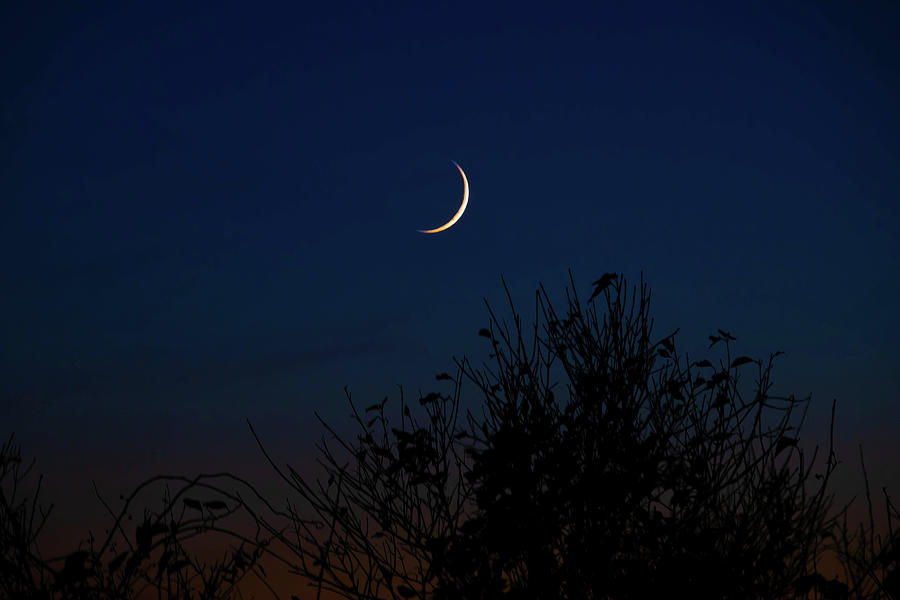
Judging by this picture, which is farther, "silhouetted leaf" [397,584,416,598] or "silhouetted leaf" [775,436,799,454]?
"silhouetted leaf" [397,584,416,598]

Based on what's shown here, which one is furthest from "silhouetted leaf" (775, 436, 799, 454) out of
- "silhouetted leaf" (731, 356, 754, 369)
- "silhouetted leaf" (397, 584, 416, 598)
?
"silhouetted leaf" (397, 584, 416, 598)

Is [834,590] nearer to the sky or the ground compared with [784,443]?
nearer to the ground

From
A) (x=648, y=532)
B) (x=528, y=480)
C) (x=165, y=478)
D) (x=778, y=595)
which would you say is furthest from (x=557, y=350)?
(x=165, y=478)

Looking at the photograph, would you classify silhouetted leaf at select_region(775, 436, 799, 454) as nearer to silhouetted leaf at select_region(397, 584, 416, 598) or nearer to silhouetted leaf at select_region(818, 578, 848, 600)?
silhouetted leaf at select_region(818, 578, 848, 600)

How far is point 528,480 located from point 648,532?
44.4 inches

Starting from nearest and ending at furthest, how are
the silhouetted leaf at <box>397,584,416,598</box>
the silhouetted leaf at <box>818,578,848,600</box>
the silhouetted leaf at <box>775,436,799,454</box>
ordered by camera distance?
the silhouetted leaf at <box>818,578,848,600</box> < the silhouetted leaf at <box>775,436,799,454</box> < the silhouetted leaf at <box>397,584,416,598</box>

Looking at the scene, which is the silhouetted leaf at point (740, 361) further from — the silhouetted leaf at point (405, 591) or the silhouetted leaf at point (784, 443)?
the silhouetted leaf at point (405, 591)

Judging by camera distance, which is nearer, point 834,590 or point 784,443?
point 834,590

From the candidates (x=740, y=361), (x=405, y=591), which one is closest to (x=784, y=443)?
(x=740, y=361)

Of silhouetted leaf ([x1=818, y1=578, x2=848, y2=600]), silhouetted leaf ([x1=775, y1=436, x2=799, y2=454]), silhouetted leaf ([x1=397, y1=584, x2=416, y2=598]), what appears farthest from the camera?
silhouetted leaf ([x1=397, y1=584, x2=416, y2=598])

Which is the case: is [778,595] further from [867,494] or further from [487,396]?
[487,396]

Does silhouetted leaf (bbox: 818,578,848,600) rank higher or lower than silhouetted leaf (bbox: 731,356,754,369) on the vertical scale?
lower

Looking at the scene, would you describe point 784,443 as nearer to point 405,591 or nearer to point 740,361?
point 740,361

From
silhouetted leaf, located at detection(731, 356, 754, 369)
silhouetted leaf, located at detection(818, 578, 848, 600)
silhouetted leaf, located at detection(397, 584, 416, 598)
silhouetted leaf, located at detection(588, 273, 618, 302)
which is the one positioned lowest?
silhouetted leaf, located at detection(818, 578, 848, 600)
